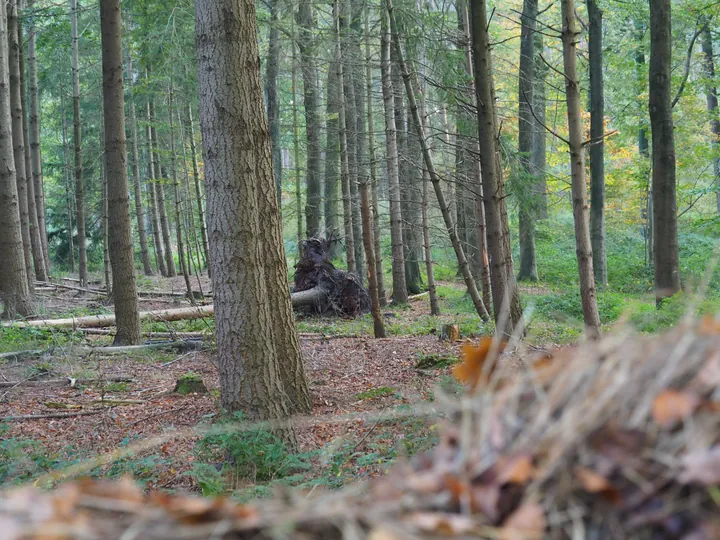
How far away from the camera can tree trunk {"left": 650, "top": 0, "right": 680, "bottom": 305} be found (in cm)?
1134

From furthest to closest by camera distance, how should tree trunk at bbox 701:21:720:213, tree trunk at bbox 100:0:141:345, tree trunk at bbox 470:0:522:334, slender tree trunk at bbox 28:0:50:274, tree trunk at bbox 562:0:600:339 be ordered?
tree trunk at bbox 701:21:720:213 < slender tree trunk at bbox 28:0:50:274 < tree trunk at bbox 100:0:141:345 < tree trunk at bbox 470:0:522:334 < tree trunk at bbox 562:0:600:339

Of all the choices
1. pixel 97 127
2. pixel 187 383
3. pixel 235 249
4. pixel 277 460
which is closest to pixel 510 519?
pixel 277 460

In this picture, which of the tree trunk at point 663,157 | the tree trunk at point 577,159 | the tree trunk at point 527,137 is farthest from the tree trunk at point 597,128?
→ the tree trunk at point 577,159

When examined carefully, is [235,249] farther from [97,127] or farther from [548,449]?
[97,127]

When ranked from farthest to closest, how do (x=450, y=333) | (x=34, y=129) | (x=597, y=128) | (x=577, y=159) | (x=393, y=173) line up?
1. (x=597, y=128)
2. (x=34, y=129)
3. (x=393, y=173)
4. (x=450, y=333)
5. (x=577, y=159)

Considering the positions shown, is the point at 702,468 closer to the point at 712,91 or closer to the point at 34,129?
the point at 34,129

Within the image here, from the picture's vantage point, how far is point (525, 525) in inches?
36.5

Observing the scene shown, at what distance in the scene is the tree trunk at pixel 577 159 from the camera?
21.6 ft

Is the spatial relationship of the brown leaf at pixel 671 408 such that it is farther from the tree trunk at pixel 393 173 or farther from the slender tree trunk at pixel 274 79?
the slender tree trunk at pixel 274 79

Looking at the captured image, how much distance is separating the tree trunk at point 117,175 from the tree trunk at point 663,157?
9150 mm

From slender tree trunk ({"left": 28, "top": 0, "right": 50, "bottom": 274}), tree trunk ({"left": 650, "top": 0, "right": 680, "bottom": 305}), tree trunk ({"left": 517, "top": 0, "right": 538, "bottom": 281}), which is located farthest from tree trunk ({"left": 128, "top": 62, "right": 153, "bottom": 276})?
tree trunk ({"left": 650, "top": 0, "right": 680, "bottom": 305})

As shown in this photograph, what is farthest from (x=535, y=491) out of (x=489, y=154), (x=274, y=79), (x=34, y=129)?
(x=34, y=129)

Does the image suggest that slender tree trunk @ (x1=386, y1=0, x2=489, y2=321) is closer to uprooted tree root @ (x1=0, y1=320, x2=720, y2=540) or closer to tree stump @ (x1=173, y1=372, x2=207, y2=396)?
tree stump @ (x1=173, y1=372, x2=207, y2=396)

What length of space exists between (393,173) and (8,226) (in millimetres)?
8218
